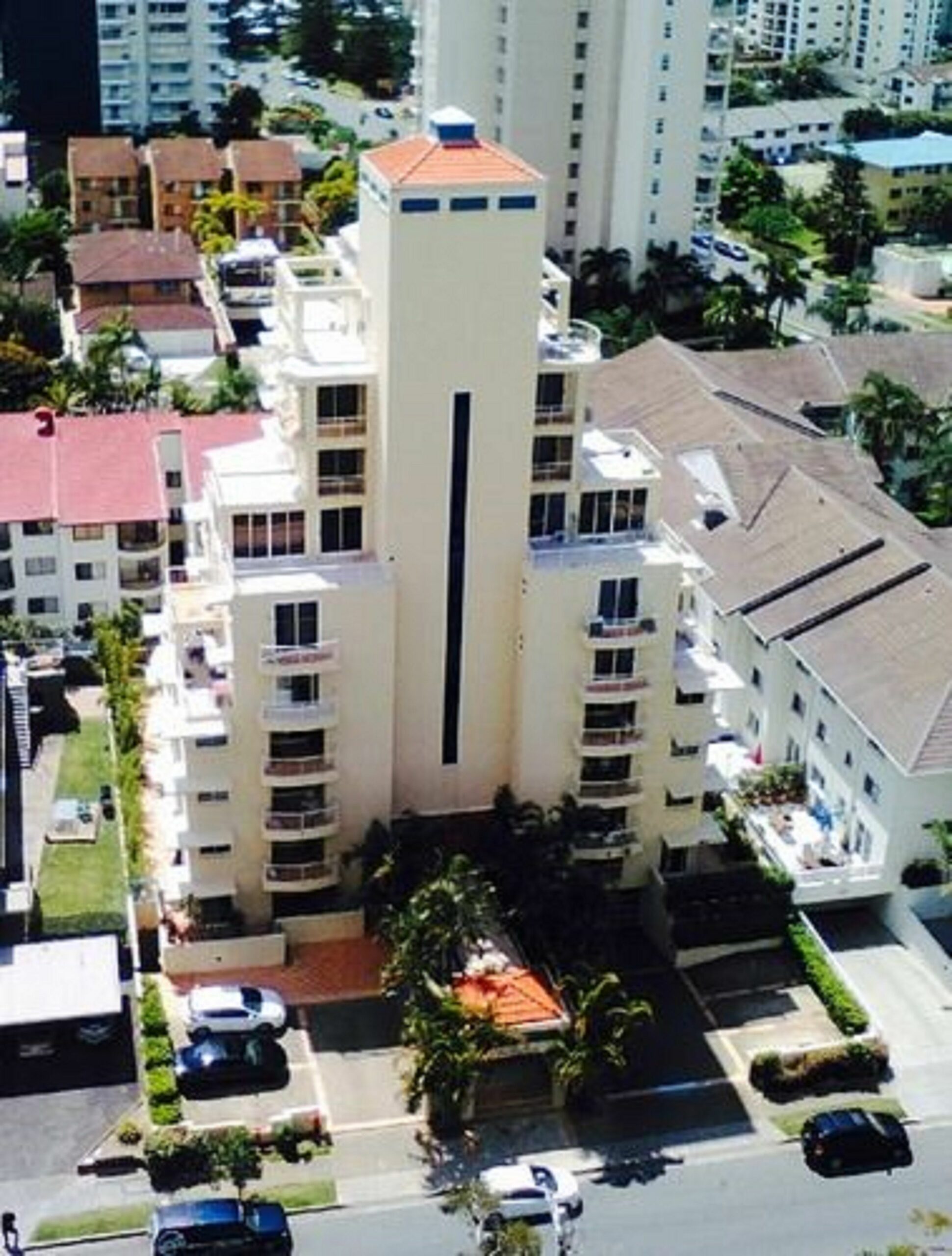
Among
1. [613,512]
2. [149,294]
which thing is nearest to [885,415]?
[613,512]

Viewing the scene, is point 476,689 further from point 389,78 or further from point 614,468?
point 389,78

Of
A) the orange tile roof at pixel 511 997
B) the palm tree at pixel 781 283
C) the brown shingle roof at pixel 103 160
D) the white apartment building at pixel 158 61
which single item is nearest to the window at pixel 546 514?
the orange tile roof at pixel 511 997

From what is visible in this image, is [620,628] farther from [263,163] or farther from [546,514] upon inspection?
[263,163]

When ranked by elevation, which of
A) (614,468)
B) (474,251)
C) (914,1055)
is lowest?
(914,1055)

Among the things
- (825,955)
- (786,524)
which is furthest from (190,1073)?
(786,524)

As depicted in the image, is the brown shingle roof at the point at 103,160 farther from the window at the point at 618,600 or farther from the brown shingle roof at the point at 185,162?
the window at the point at 618,600

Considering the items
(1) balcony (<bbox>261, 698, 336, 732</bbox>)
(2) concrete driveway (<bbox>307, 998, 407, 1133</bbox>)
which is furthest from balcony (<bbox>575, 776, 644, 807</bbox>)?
(2) concrete driveway (<bbox>307, 998, 407, 1133</bbox>)
